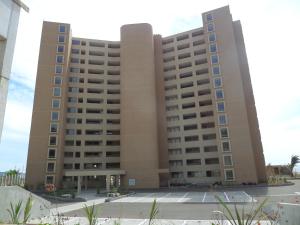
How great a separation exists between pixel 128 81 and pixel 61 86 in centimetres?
1674

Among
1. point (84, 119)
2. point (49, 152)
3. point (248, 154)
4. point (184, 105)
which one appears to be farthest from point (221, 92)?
point (49, 152)

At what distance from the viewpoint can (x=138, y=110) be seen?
56.5 m

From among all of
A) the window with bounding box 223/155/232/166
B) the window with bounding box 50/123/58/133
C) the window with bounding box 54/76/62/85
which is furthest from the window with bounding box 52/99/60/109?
the window with bounding box 223/155/232/166

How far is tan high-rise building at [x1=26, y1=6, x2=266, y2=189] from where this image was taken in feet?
173

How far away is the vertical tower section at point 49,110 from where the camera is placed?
51938 millimetres

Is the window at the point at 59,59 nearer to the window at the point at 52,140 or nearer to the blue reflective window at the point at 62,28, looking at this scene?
the blue reflective window at the point at 62,28

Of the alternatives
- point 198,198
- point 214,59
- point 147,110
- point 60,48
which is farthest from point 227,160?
point 60,48

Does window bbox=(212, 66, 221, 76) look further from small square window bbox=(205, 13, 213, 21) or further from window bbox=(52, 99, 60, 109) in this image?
window bbox=(52, 99, 60, 109)

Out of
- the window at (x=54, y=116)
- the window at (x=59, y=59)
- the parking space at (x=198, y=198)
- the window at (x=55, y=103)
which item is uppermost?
the window at (x=59, y=59)

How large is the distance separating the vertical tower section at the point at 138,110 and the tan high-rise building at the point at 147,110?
23 cm

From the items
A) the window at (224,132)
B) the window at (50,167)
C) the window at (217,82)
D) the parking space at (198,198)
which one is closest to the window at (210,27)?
the window at (217,82)

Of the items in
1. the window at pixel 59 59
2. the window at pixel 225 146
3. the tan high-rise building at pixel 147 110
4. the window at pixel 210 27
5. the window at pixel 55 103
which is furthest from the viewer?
the window at pixel 210 27

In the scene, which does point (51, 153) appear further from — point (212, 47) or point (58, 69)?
point (212, 47)

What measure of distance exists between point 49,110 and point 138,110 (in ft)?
70.4
